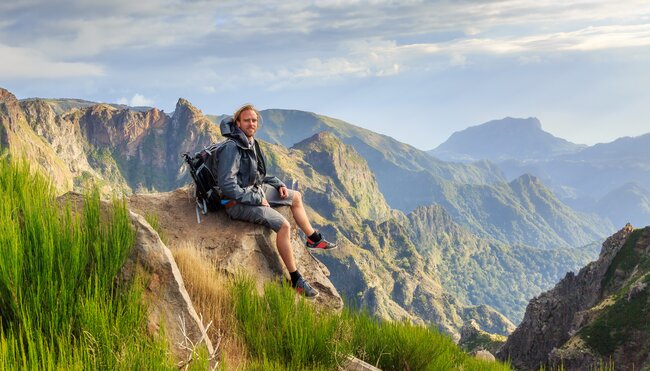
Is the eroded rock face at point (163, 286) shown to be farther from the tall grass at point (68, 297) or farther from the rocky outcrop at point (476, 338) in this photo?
the rocky outcrop at point (476, 338)

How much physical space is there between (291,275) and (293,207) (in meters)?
2.28

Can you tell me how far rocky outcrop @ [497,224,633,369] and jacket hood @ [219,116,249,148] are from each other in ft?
286

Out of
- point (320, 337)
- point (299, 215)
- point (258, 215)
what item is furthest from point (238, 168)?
point (320, 337)

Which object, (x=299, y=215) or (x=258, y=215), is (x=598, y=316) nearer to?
(x=299, y=215)

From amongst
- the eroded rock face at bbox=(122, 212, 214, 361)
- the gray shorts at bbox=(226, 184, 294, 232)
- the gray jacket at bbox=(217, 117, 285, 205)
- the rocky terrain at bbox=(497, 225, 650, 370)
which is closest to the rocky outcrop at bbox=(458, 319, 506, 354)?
the rocky terrain at bbox=(497, 225, 650, 370)

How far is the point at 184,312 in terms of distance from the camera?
497 cm

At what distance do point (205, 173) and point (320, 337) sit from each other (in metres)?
5.55

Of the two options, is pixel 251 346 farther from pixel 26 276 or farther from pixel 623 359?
pixel 623 359

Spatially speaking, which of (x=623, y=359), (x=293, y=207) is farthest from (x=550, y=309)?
(x=293, y=207)

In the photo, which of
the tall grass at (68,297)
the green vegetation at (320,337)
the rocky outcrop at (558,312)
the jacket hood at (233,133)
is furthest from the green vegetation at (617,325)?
the tall grass at (68,297)

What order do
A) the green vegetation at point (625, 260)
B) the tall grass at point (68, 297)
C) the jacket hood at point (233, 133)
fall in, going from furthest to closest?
the green vegetation at point (625, 260), the jacket hood at point (233, 133), the tall grass at point (68, 297)

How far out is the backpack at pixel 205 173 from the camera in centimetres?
954

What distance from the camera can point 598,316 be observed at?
214 feet

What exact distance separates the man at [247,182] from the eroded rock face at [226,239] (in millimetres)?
368
